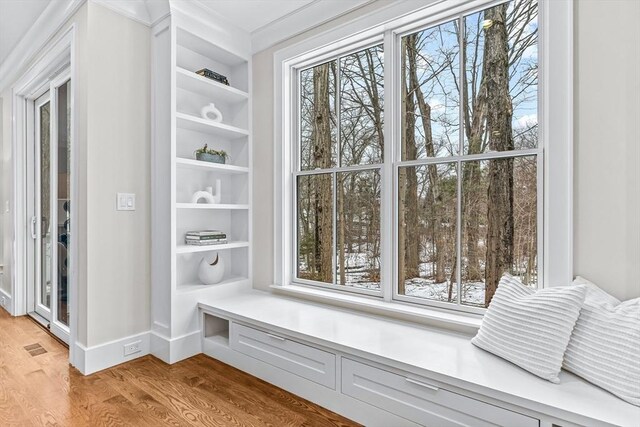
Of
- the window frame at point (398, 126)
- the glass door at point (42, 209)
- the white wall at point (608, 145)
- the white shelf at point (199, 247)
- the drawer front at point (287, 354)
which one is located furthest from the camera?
the glass door at point (42, 209)

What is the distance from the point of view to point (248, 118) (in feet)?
9.74

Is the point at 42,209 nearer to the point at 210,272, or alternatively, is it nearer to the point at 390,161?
the point at 210,272

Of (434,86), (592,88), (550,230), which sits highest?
(434,86)

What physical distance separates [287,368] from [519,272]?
1.42 metres

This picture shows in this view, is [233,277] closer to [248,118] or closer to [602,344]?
[248,118]

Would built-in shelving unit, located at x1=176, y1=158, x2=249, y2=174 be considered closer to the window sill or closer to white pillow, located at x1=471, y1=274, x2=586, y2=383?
the window sill

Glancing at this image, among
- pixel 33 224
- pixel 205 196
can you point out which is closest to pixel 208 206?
pixel 205 196

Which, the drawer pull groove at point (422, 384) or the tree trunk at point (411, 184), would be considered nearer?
the drawer pull groove at point (422, 384)

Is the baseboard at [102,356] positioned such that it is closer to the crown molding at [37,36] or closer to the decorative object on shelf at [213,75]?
the decorative object on shelf at [213,75]

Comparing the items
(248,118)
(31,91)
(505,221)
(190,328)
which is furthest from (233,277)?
(31,91)

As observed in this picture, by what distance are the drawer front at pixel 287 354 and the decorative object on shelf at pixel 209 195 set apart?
3.29 ft

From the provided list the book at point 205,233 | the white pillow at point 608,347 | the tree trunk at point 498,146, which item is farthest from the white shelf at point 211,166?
the white pillow at point 608,347

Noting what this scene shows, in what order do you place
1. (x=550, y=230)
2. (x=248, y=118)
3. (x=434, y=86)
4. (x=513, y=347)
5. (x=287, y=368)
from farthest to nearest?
(x=248, y=118)
(x=434, y=86)
(x=287, y=368)
(x=550, y=230)
(x=513, y=347)

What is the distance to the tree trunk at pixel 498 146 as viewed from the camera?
1919 millimetres
